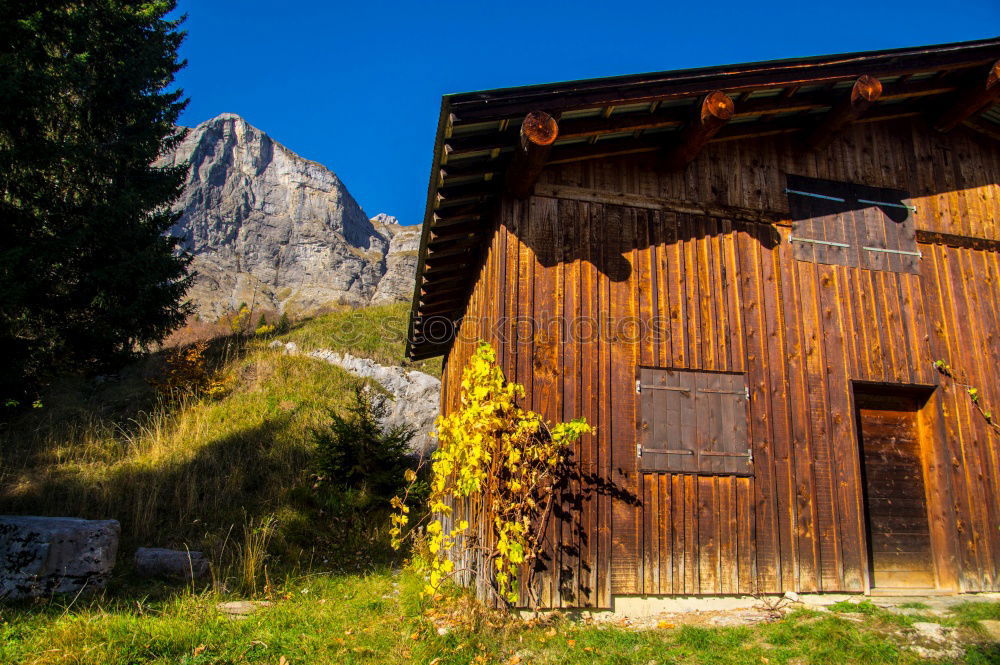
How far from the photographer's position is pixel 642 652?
4.37 meters

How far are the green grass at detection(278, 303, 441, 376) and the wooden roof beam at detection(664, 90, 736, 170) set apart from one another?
1144 centimetres

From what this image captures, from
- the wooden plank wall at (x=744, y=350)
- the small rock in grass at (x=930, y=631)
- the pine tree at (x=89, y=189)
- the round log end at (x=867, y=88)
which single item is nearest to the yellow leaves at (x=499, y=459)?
the wooden plank wall at (x=744, y=350)

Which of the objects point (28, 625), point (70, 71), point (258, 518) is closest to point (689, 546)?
point (28, 625)

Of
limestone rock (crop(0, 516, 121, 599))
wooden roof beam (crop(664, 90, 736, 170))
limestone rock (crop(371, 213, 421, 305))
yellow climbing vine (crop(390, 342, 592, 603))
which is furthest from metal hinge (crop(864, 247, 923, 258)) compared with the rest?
limestone rock (crop(371, 213, 421, 305))

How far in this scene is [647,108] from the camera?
5.98m

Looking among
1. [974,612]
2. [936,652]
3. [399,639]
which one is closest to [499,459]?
[399,639]

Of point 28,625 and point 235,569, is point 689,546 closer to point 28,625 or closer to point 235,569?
point 235,569

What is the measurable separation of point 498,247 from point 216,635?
13.3 ft

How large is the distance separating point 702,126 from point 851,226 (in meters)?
2.51

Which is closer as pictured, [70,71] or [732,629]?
[732,629]

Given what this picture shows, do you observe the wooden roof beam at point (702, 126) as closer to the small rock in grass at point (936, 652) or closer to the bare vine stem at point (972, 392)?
the bare vine stem at point (972, 392)

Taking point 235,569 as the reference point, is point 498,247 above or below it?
above

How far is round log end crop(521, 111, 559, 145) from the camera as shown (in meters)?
5.09

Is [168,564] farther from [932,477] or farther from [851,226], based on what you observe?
[851,226]
